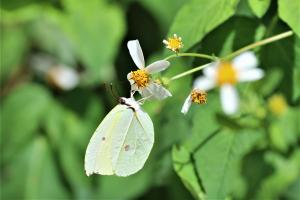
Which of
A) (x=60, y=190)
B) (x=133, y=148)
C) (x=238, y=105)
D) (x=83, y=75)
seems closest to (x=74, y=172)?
(x=60, y=190)

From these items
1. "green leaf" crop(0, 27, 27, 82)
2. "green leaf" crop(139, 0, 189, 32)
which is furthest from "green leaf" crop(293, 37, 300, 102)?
"green leaf" crop(0, 27, 27, 82)

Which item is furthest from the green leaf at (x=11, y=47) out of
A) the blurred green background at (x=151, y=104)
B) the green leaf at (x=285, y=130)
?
the green leaf at (x=285, y=130)

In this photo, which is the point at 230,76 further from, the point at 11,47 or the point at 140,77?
the point at 11,47

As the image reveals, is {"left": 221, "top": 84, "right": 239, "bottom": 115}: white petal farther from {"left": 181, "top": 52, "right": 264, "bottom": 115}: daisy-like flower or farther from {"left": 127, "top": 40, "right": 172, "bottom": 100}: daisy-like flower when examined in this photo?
{"left": 127, "top": 40, "right": 172, "bottom": 100}: daisy-like flower

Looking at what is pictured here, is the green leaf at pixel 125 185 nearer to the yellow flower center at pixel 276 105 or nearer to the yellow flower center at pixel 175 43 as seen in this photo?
the yellow flower center at pixel 276 105

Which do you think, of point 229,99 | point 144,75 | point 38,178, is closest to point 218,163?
point 229,99

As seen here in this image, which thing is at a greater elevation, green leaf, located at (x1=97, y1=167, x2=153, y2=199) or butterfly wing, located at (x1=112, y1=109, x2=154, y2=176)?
butterfly wing, located at (x1=112, y1=109, x2=154, y2=176)
